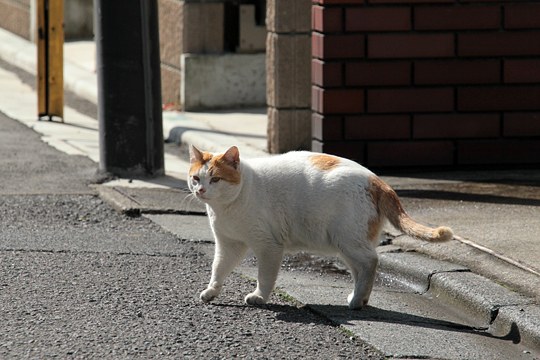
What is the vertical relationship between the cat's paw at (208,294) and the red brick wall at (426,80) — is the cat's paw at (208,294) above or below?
below

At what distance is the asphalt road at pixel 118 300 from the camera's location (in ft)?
17.2

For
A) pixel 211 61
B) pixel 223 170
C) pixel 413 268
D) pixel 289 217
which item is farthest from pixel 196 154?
pixel 211 61

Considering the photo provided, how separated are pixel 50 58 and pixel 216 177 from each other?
21.1ft

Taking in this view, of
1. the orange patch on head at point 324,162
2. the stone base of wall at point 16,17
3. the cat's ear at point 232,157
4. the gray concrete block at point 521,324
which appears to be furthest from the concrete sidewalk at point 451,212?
the stone base of wall at point 16,17

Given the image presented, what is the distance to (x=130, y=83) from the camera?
8.84 meters

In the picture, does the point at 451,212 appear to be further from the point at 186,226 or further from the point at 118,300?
the point at 118,300

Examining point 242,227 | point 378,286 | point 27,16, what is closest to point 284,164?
point 242,227

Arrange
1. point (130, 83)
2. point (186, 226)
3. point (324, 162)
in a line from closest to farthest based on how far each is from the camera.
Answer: point (324, 162) → point (186, 226) → point (130, 83)

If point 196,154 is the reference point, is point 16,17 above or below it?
above

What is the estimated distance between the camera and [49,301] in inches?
233

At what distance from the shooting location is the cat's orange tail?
5.84 metres

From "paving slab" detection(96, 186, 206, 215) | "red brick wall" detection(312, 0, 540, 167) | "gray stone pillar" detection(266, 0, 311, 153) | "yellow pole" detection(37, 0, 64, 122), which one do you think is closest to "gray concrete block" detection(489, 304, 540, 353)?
"paving slab" detection(96, 186, 206, 215)

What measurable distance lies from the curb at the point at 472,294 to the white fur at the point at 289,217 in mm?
490

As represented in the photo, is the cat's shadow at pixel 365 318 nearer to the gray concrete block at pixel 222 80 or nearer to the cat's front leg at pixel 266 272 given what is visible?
the cat's front leg at pixel 266 272
